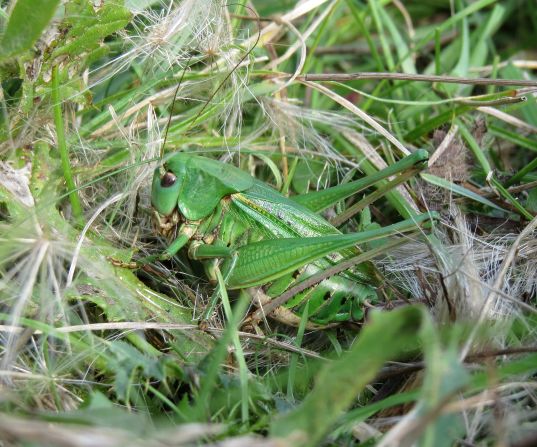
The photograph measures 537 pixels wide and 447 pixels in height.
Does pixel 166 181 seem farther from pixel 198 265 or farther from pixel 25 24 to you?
pixel 25 24

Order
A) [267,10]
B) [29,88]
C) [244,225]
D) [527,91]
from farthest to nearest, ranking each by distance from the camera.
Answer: [267,10] < [527,91] < [244,225] < [29,88]

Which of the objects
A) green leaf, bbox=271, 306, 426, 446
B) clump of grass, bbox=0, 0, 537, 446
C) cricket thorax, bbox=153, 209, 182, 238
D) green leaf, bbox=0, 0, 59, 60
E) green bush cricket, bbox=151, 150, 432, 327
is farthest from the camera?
cricket thorax, bbox=153, 209, 182, 238

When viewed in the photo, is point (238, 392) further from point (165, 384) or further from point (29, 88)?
point (29, 88)

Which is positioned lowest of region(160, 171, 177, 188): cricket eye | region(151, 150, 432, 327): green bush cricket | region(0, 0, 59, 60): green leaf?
region(151, 150, 432, 327): green bush cricket

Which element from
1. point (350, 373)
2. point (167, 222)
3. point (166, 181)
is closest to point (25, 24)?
point (166, 181)

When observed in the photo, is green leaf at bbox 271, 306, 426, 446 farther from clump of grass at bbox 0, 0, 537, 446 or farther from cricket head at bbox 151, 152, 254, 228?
cricket head at bbox 151, 152, 254, 228

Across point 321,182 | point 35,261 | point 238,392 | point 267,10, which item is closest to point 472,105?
point 321,182

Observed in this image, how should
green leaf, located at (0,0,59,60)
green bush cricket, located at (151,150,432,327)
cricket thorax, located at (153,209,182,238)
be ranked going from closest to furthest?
green leaf, located at (0,0,59,60) < green bush cricket, located at (151,150,432,327) < cricket thorax, located at (153,209,182,238)

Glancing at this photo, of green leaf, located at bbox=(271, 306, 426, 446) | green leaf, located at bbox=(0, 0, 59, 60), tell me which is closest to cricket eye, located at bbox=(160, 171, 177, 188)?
green leaf, located at bbox=(0, 0, 59, 60)
